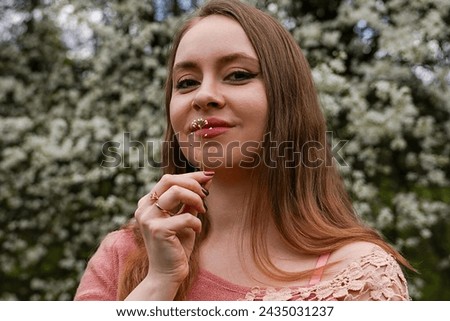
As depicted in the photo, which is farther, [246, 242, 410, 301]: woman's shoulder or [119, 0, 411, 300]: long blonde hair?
[119, 0, 411, 300]: long blonde hair

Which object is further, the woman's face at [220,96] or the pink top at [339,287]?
the woman's face at [220,96]

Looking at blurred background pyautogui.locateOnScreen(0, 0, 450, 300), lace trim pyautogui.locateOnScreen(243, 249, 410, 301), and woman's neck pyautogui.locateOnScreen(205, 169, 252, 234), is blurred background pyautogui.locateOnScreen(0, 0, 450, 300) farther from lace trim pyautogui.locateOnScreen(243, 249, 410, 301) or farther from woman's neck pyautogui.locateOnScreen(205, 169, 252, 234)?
lace trim pyautogui.locateOnScreen(243, 249, 410, 301)

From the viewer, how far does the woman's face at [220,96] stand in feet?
4.97

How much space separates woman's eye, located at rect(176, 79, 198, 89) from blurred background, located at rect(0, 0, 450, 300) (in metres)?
2.35

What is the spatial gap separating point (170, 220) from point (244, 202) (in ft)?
0.86

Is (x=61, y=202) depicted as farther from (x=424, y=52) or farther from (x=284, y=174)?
(x=284, y=174)

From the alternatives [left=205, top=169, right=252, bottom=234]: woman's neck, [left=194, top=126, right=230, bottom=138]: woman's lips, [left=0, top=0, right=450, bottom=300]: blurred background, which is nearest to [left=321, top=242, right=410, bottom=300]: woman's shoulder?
[left=205, top=169, right=252, bottom=234]: woman's neck

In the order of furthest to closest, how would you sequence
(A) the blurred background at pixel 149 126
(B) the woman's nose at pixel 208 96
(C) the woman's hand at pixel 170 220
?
(A) the blurred background at pixel 149 126 → (B) the woman's nose at pixel 208 96 → (C) the woman's hand at pixel 170 220

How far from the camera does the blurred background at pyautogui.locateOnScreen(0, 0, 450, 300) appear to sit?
13.5ft

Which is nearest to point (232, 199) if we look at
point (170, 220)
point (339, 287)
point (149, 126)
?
point (170, 220)

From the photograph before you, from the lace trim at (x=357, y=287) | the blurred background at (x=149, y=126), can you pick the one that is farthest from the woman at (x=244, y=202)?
the blurred background at (x=149, y=126)

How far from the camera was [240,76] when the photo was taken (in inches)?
61.2
